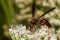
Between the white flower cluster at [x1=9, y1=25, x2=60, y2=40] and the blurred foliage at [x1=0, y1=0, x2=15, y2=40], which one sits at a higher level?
the white flower cluster at [x1=9, y1=25, x2=60, y2=40]

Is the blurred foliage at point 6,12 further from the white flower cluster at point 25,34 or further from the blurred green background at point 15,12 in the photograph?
the white flower cluster at point 25,34

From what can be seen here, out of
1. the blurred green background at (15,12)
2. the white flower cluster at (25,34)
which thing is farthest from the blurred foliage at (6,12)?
the white flower cluster at (25,34)

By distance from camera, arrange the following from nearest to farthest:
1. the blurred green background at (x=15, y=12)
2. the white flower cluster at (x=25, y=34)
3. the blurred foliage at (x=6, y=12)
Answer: the white flower cluster at (x=25, y=34) < the blurred green background at (x=15, y=12) < the blurred foliage at (x=6, y=12)

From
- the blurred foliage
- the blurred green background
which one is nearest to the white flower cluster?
the blurred green background

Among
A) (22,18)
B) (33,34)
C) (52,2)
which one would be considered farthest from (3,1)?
(33,34)

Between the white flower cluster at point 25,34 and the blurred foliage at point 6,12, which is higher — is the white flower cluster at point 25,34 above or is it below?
above

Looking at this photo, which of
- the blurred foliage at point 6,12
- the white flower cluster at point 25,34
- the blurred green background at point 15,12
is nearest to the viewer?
the white flower cluster at point 25,34

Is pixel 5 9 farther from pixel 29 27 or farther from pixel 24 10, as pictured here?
pixel 29 27

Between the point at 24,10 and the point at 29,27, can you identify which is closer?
the point at 29,27

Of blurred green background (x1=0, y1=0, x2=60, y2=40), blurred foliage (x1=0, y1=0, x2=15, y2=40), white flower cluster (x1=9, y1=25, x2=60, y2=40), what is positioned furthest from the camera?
blurred foliage (x1=0, y1=0, x2=15, y2=40)

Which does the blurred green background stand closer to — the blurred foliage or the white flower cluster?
the blurred foliage

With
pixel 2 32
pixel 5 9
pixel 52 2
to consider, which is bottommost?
pixel 2 32
